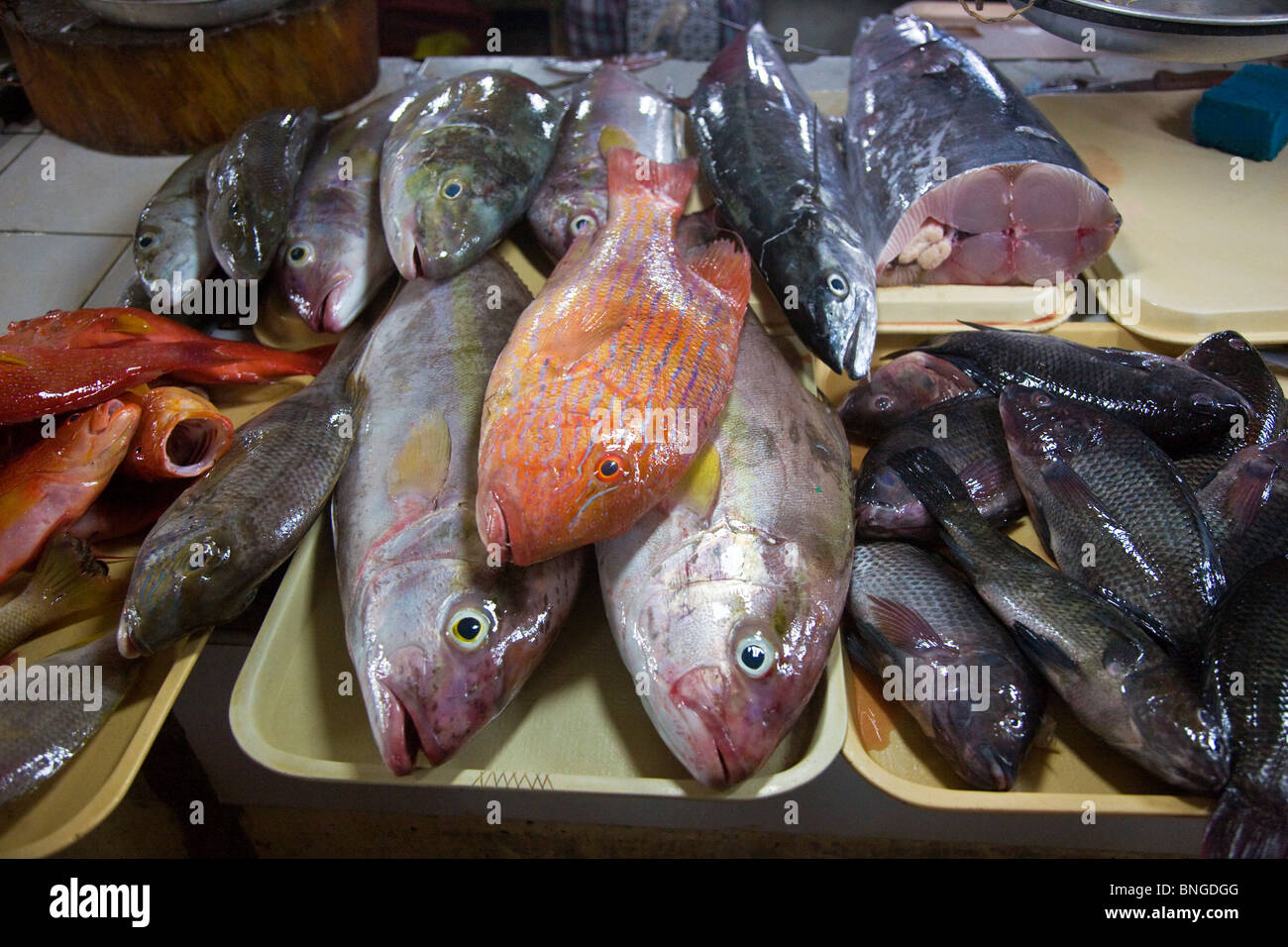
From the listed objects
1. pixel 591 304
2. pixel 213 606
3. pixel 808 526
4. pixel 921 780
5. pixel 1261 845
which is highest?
pixel 591 304

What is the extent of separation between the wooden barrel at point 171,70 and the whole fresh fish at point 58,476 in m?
Answer: 1.52

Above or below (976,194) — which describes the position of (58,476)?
below

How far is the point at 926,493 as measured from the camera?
1543 mm

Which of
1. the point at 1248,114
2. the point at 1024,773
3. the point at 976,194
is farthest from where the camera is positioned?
the point at 1248,114

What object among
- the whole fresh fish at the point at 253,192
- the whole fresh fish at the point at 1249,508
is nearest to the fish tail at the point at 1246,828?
the whole fresh fish at the point at 1249,508

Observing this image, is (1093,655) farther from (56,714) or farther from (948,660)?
(56,714)

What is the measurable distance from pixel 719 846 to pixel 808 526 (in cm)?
82

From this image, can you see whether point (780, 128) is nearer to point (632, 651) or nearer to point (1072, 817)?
point (632, 651)

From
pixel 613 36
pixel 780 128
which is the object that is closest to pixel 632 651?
pixel 780 128

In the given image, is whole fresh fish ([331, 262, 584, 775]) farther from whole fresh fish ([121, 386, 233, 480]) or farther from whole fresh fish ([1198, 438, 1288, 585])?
whole fresh fish ([1198, 438, 1288, 585])

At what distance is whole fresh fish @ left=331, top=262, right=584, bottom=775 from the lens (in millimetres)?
1154

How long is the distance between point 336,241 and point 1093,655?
173 centimetres

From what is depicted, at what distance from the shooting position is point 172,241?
192 cm

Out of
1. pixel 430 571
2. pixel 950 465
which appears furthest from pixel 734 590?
pixel 950 465
